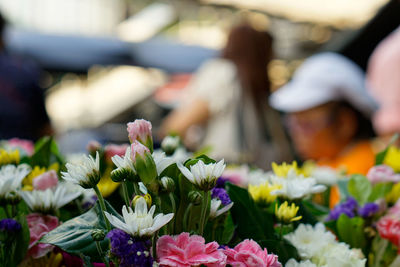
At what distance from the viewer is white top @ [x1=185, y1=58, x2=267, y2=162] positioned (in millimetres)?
1988

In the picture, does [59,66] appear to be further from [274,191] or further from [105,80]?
[105,80]

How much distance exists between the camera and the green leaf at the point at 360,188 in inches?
31.9

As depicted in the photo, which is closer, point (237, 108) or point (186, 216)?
point (186, 216)

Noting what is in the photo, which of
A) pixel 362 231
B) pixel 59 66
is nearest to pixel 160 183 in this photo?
pixel 362 231

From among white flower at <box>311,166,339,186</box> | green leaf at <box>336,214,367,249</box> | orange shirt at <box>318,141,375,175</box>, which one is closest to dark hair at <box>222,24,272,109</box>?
orange shirt at <box>318,141,375,175</box>

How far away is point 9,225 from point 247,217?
0.32 metres

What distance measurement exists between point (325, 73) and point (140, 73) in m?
5.81

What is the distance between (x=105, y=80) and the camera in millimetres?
7125

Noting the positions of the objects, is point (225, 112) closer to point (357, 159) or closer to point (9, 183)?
point (357, 159)

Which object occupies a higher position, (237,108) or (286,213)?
(286,213)

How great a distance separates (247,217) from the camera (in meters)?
Result: 0.66

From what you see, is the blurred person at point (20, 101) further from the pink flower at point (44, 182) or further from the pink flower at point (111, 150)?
the pink flower at point (44, 182)

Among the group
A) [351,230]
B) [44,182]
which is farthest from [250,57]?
[44,182]

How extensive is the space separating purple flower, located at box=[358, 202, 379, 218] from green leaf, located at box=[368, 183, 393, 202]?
49mm
